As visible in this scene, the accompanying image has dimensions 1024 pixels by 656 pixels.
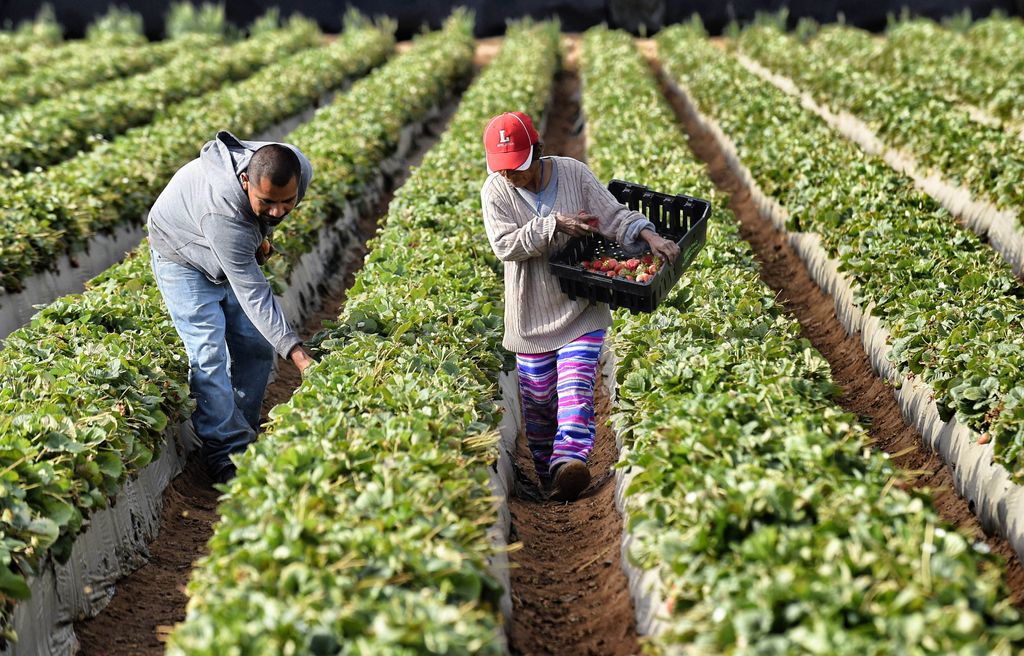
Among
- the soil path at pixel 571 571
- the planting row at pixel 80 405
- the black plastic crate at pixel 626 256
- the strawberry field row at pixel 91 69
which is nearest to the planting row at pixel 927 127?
the black plastic crate at pixel 626 256

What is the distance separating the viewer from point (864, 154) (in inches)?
455

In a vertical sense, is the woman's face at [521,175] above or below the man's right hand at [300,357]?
above

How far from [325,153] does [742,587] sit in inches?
374

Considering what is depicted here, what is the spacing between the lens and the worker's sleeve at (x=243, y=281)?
575 centimetres

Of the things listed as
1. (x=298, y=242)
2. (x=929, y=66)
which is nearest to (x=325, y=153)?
(x=298, y=242)

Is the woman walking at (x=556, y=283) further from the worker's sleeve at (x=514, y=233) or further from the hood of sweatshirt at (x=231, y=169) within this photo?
the hood of sweatshirt at (x=231, y=169)

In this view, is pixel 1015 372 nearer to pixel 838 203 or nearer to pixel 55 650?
pixel 838 203

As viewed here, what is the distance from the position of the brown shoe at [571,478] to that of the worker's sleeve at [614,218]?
47.2 inches

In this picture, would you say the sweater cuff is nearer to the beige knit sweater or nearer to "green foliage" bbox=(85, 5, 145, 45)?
the beige knit sweater

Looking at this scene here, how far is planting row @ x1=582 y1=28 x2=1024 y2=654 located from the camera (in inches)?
135

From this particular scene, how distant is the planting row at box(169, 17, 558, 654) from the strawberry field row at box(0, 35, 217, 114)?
12425 millimetres

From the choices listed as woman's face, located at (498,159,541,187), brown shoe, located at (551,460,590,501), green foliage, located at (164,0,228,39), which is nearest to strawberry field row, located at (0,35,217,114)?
green foliage, located at (164,0,228,39)

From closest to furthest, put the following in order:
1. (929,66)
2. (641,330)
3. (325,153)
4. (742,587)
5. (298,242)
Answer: (742,587) < (641,330) < (298,242) < (325,153) < (929,66)

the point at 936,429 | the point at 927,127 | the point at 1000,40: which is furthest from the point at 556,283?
the point at 1000,40
